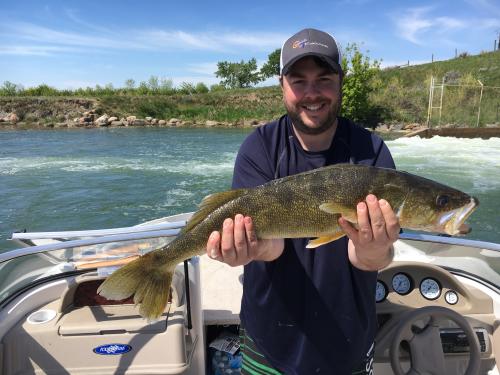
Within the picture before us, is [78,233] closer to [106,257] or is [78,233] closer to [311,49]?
[106,257]

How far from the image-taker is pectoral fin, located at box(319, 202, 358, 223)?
2338 mm

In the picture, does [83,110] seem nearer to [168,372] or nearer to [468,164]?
[468,164]

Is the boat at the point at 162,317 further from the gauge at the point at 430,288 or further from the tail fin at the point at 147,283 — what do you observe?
the tail fin at the point at 147,283

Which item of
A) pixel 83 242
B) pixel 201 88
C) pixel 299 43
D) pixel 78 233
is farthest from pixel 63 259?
pixel 201 88

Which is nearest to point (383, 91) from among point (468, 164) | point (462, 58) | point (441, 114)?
point (441, 114)

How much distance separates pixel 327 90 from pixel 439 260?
2.59 meters

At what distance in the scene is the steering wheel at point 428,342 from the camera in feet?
10.3

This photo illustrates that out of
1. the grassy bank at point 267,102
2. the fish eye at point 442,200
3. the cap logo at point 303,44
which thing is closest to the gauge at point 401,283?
the fish eye at point 442,200

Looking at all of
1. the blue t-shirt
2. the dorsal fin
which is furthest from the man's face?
the dorsal fin

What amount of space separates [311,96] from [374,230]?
2.91 ft

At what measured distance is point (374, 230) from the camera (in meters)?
2.23

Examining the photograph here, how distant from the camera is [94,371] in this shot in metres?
3.03

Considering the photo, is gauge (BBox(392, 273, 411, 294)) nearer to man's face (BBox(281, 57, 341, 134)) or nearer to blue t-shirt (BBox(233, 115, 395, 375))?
blue t-shirt (BBox(233, 115, 395, 375))

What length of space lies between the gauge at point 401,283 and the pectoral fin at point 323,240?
165cm
